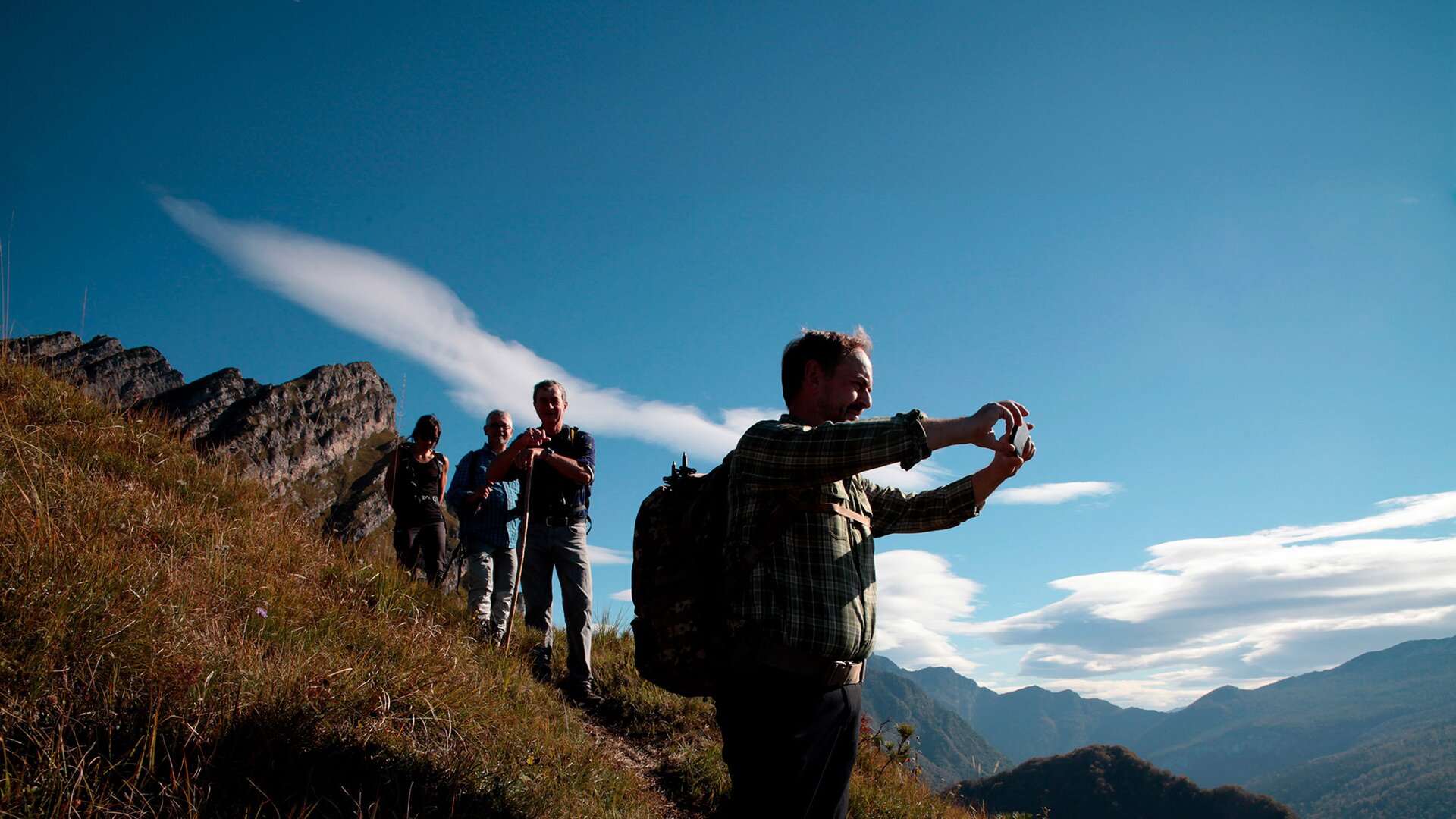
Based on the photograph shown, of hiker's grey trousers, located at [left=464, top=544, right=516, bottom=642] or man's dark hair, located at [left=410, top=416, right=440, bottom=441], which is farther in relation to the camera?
man's dark hair, located at [left=410, top=416, right=440, bottom=441]

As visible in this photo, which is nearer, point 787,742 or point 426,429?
point 787,742

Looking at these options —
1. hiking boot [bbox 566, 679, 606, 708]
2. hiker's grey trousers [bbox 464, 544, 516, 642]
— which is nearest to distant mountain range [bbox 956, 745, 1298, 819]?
hiking boot [bbox 566, 679, 606, 708]

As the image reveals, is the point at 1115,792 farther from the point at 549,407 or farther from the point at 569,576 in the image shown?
the point at 549,407

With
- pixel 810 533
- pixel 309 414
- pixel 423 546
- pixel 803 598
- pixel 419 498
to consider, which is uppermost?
pixel 309 414

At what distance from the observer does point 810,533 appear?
2.27 metres

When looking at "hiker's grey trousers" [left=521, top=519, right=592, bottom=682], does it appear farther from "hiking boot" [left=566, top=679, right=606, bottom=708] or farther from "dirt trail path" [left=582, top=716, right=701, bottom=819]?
"dirt trail path" [left=582, top=716, right=701, bottom=819]

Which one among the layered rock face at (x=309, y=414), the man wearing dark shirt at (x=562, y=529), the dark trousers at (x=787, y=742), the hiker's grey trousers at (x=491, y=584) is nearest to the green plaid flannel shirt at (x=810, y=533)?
the dark trousers at (x=787, y=742)

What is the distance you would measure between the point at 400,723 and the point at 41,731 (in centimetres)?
132

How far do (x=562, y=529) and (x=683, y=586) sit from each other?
4041 millimetres

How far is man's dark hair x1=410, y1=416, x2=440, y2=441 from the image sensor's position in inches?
298

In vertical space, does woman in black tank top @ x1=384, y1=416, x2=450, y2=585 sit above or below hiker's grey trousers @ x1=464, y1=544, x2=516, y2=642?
above

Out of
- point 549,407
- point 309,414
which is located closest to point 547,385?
point 549,407

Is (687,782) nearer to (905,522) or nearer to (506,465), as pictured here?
(506,465)

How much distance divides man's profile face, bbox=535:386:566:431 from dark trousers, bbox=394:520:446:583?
5.80 feet
